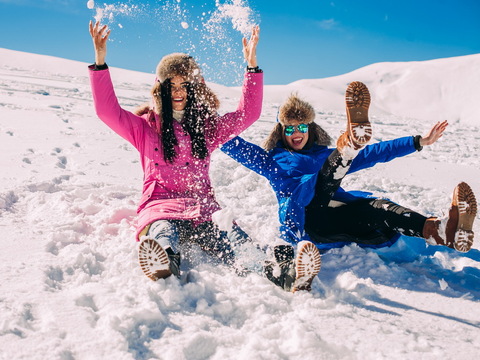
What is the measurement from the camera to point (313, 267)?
6.70 feet

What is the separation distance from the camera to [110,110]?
2.50m

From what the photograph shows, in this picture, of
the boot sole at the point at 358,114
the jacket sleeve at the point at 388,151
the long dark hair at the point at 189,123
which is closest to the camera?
the boot sole at the point at 358,114

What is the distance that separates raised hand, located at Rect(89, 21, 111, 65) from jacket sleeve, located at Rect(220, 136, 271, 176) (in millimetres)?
1076

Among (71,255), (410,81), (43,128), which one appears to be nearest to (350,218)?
(71,255)

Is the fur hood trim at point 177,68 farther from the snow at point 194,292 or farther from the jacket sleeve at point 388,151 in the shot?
the jacket sleeve at point 388,151

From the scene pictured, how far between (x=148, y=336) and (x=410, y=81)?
30930mm

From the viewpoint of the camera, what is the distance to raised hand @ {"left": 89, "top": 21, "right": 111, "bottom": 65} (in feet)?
7.86

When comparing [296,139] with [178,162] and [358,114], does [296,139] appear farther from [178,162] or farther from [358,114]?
[178,162]

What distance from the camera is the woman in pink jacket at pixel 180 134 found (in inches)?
97.6

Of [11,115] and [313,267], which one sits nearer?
[313,267]

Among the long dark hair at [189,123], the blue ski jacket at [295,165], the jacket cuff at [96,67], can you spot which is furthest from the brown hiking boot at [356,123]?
the jacket cuff at [96,67]

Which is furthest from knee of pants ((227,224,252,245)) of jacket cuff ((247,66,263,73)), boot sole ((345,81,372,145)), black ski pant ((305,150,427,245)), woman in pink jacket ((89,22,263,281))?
jacket cuff ((247,66,263,73))

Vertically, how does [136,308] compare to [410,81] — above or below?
below

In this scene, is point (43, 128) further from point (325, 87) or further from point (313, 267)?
point (325, 87)
